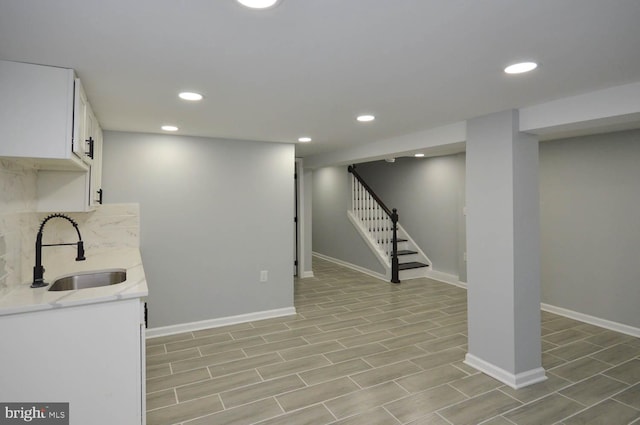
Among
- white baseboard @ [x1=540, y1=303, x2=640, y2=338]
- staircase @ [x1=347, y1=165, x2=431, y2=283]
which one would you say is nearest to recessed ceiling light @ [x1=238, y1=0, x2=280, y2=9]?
white baseboard @ [x1=540, y1=303, x2=640, y2=338]

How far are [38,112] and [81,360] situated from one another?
1277mm

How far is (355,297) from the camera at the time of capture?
17.4 ft

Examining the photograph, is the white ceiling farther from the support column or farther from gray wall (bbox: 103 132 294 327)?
gray wall (bbox: 103 132 294 327)

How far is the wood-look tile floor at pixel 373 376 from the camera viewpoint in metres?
2.43

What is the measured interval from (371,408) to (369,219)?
4.75 meters

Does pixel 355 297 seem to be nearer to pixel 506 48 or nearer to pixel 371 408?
pixel 371 408

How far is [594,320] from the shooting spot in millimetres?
4102

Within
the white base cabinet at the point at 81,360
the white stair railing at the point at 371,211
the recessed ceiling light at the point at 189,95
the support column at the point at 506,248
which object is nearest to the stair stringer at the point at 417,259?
the white stair railing at the point at 371,211

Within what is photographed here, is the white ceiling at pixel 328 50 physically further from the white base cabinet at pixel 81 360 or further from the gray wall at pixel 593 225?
the gray wall at pixel 593 225

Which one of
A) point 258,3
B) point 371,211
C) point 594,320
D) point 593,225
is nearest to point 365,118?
point 258,3

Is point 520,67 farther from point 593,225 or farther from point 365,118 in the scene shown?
point 593,225

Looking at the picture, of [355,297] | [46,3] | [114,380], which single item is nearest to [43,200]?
[114,380]

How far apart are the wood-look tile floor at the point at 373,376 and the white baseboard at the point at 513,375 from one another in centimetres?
6

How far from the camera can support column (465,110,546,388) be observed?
2.77 metres
